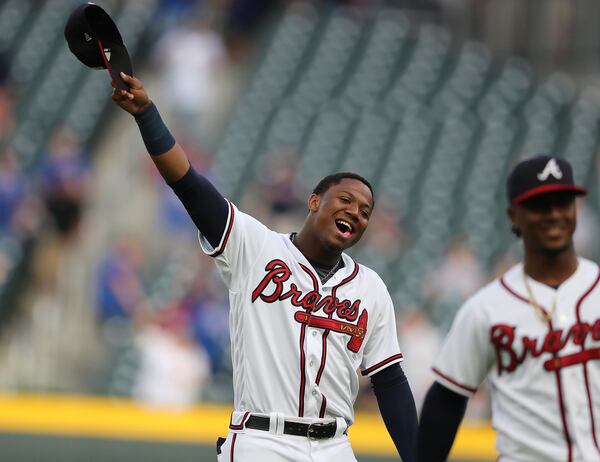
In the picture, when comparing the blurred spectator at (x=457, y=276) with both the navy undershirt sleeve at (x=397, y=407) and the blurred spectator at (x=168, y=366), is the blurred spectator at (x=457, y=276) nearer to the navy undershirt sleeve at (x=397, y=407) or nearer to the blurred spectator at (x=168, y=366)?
the blurred spectator at (x=168, y=366)

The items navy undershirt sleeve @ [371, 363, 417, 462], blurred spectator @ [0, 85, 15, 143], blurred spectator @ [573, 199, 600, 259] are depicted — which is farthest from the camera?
blurred spectator @ [573, 199, 600, 259]

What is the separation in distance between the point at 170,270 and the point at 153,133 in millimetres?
6021

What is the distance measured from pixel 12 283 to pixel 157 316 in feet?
5.23

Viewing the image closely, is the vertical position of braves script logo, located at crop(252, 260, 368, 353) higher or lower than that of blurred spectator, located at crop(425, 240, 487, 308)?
lower

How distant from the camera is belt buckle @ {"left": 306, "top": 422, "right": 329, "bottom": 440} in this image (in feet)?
12.8

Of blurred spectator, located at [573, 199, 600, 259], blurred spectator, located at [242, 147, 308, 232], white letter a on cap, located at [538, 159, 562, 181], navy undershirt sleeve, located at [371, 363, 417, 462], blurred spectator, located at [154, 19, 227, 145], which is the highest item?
blurred spectator, located at [154, 19, 227, 145]

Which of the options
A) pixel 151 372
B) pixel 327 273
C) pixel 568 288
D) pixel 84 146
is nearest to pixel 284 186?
pixel 84 146

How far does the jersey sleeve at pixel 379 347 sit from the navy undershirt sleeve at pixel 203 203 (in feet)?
2.07

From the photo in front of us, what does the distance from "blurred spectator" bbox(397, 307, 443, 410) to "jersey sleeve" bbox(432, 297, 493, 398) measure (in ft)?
17.6

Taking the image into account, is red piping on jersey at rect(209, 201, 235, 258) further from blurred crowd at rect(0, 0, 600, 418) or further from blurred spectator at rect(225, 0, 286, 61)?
blurred spectator at rect(225, 0, 286, 61)

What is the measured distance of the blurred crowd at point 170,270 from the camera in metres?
8.25

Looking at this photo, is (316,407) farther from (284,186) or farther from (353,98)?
(353,98)

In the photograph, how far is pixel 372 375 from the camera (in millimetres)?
4195

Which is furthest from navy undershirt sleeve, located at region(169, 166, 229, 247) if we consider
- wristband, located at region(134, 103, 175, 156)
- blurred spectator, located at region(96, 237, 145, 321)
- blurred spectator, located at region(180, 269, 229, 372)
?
blurred spectator, located at region(96, 237, 145, 321)
